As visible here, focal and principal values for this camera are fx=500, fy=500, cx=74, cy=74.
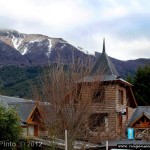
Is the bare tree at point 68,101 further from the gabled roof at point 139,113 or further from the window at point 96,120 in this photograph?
the gabled roof at point 139,113

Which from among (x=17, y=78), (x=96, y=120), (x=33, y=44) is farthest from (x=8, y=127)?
(x=33, y=44)

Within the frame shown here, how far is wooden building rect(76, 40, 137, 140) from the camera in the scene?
94.5 feet

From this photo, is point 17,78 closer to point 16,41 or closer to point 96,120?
point 96,120

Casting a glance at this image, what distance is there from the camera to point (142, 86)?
60250 millimetres

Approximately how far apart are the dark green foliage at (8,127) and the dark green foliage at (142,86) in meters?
32.2

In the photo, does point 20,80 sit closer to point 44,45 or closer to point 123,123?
point 123,123

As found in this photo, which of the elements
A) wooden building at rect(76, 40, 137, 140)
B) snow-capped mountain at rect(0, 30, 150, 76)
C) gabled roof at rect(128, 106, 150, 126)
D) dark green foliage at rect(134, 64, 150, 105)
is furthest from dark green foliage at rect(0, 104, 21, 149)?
snow-capped mountain at rect(0, 30, 150, 76)

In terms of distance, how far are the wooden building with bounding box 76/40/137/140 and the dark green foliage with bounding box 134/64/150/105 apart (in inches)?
541

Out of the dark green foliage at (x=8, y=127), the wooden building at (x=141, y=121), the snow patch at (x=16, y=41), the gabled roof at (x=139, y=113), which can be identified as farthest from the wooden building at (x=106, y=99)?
the snow patch at (x=16, y=41)

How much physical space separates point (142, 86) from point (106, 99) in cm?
2437

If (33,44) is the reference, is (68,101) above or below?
below

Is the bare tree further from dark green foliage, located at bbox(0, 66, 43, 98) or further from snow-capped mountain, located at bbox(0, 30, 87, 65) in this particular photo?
snow-capped mountain, located at bbox(0, 30, 87, 65)

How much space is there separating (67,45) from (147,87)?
39.4 metres

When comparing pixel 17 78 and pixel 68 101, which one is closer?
pixel 68 101
